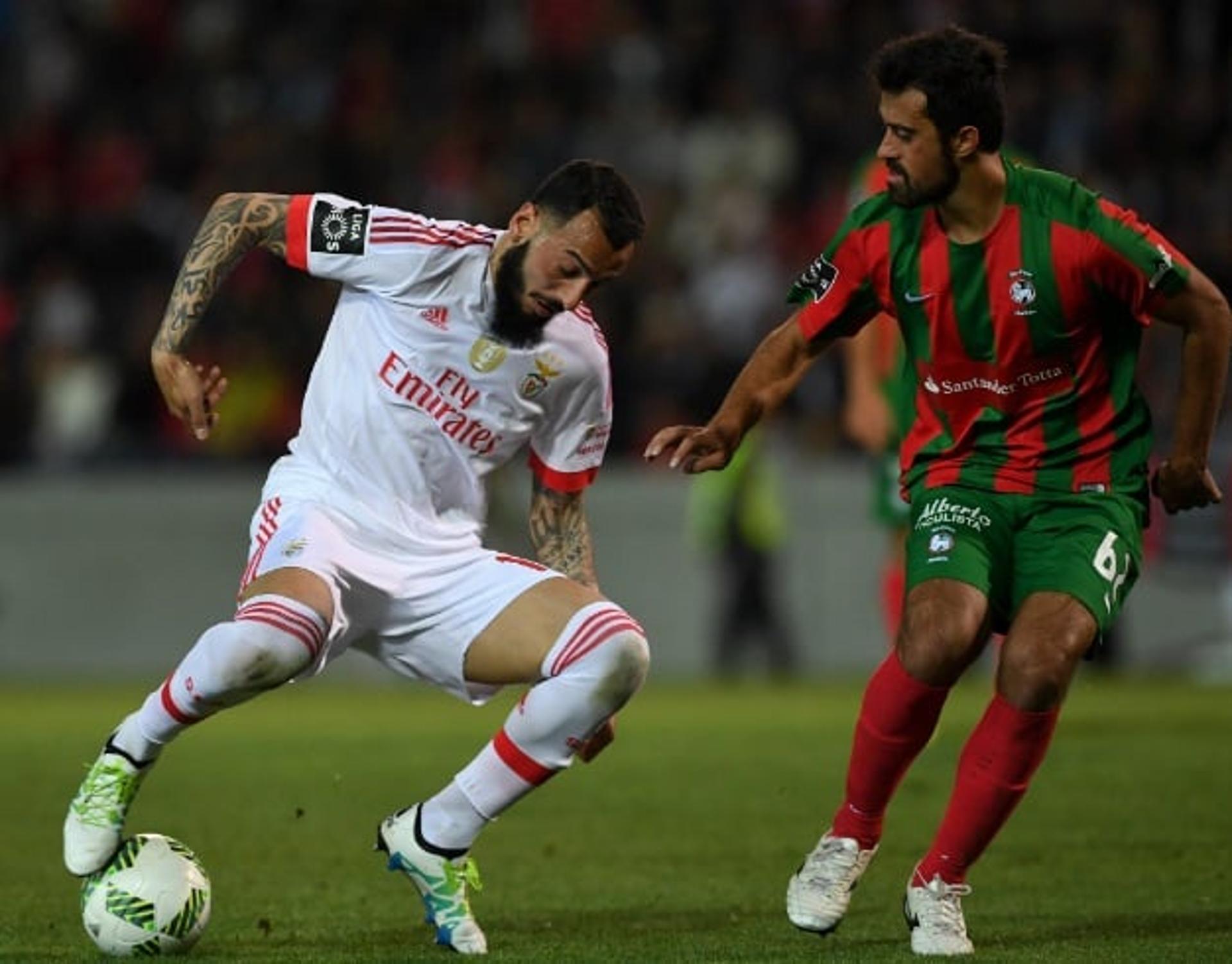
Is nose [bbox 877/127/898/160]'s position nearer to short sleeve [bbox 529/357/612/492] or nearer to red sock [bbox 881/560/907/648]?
short sleeve [bbox 529/357/612/492]

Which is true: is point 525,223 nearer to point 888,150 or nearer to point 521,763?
point 888,150

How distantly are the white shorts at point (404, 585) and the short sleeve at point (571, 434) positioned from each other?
0.91 feet

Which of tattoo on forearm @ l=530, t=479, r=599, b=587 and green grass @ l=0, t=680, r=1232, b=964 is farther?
tattoo on forearm @ l=530, t=479, r=599, b=587

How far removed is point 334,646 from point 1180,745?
562 cm

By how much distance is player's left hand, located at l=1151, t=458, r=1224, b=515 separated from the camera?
5.95 m

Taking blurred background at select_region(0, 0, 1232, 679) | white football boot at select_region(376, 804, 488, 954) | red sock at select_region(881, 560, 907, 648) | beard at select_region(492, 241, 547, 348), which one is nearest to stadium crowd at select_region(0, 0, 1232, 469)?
blurred background at select_region(0, 0, 1232, 679)

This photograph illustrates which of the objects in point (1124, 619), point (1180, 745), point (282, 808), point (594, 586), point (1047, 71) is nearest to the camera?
point (594, 586)

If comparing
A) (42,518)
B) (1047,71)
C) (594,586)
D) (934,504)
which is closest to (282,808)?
(594,586)

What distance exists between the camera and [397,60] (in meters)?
18.8

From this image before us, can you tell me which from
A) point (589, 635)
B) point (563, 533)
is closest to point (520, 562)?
point (563, 533)

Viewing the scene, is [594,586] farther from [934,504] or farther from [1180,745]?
[1180,745]

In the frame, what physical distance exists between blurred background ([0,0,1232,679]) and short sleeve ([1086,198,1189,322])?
31.6ft

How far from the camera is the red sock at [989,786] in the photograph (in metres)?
5.79

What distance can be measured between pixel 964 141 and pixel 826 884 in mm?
1783
